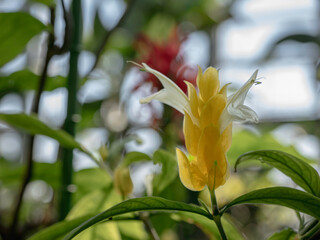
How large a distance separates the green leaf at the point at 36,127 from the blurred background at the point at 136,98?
1 cm

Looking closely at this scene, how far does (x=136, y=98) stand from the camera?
0.79 meters

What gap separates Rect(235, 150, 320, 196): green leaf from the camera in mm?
268

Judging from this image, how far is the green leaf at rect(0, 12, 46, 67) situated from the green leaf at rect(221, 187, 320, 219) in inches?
11.9

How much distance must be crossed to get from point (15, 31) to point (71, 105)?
0.10m

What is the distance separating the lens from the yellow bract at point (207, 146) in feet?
0.86

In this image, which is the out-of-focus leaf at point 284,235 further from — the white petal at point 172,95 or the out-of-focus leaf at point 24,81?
the out-of-focus leaf at point 24,81

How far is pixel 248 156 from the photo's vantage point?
0.88ft

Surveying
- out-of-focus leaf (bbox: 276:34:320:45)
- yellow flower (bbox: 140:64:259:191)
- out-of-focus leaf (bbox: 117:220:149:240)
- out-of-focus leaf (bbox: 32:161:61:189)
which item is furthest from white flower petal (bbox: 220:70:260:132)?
out-of-focus leaf (bbox: 276:34:320:45)

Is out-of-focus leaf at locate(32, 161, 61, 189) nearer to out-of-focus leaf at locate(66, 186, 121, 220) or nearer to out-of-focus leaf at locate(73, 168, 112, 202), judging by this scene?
out-of-focus leaf at locate(73, 168, 112, 202)

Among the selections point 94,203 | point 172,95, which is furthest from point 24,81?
point 172,95

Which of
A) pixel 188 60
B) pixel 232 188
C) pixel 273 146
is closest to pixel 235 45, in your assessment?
pixel 232 188

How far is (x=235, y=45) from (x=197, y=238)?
1.60 meters

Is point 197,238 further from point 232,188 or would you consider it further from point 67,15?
point 67,15

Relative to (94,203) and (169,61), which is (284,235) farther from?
(169,61)
